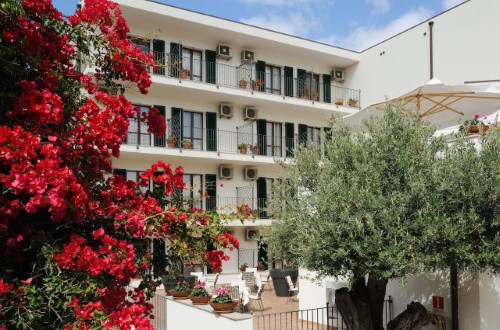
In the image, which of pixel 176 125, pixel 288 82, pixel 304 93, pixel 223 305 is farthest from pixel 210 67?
pixel 223 305

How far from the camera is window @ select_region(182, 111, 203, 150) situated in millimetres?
22781

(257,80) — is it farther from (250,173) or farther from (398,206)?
(398,206)

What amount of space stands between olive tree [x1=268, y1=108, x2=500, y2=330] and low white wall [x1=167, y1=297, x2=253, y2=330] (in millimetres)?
2103

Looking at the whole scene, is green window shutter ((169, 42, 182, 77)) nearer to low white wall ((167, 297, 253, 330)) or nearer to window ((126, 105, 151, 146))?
window ((126, 105, 151, 146))

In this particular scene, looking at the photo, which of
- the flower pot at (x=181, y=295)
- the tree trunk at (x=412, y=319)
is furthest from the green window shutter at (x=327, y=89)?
the tree trunk at (x=412, y=319)

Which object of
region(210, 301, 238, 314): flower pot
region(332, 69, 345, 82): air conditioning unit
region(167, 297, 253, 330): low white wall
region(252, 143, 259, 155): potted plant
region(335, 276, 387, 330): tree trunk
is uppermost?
region(332, 69, 345, 82): air conditioning unit

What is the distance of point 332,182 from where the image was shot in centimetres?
813

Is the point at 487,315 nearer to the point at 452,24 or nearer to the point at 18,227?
the point at 18,227

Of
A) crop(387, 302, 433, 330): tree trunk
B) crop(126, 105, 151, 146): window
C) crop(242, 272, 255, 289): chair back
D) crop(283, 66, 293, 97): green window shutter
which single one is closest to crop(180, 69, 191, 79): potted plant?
crop(126, 105, 151, 146): window

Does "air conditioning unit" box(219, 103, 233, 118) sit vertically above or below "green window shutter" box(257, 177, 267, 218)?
above

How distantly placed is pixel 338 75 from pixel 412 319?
66.9ft

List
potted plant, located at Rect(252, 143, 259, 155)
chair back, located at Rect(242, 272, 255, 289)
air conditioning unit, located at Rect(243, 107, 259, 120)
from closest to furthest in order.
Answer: chair back, located at Rect(242, 272, 255, 289), potted plant, located at Rect(252, 143, 259, 155), air conditioning unit, located at Rect(243, 107, 259, 120)

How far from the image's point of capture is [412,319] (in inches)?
359

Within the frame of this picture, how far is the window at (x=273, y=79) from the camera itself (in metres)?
25.5
